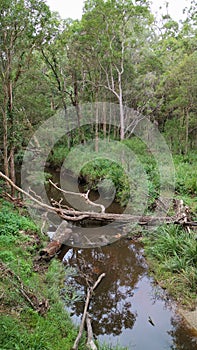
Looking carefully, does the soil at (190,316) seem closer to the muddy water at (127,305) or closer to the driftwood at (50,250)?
the muddy water at (127,305)

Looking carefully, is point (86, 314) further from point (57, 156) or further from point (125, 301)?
point (57, 156)

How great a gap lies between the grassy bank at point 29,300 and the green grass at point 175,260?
7.40 feet

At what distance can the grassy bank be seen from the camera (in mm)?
3904

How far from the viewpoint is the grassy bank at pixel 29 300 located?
390 cm

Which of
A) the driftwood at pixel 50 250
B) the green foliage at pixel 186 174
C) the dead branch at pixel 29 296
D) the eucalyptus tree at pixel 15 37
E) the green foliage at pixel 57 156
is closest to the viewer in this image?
the dead branch at pixel 29 296

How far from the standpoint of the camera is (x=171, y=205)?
9711 millimetres

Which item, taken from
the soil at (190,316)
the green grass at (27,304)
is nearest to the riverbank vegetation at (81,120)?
the green grass at (27,304)

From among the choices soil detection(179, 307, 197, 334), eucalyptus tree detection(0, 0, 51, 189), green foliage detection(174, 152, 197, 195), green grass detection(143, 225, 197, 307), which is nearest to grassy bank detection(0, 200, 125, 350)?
soil detection(179, 307, 197, 334)

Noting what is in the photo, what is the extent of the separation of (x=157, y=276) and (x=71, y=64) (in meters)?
14.0

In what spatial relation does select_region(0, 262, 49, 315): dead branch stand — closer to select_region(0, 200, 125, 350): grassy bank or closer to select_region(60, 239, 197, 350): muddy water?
select_region(0, 200, 125, 350): grassy bank

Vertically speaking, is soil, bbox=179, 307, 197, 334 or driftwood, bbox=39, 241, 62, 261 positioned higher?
driftwood, bbox=39, 241, 62, 261

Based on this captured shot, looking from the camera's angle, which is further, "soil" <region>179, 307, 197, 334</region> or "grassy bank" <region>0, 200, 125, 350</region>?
"soil" <region>179, 307, 197, 334</region>

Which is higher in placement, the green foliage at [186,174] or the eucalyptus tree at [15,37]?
the eucalyptus tree at [15,37]

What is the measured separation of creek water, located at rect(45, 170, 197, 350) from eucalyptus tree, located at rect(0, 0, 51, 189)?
511cm
